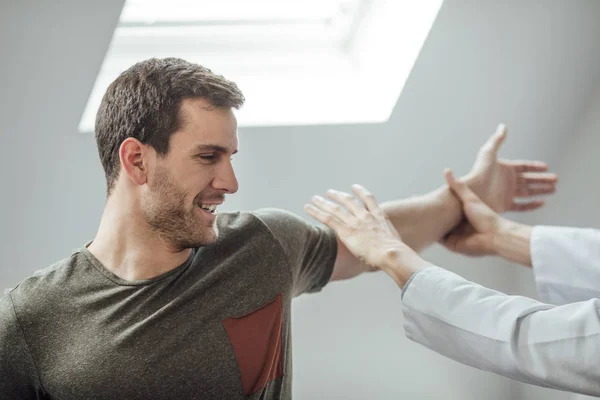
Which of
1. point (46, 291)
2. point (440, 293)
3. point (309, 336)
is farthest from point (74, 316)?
point (309, 336)

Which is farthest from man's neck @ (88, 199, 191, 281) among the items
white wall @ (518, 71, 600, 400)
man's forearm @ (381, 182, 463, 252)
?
white wall @ (518, 71, 600, 400)

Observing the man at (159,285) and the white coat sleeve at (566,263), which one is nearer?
the man at (159,285)

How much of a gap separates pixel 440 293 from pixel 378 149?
77 centimetres

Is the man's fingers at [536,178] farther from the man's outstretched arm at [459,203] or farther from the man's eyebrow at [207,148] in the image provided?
the man's eyebrow at [207,148]

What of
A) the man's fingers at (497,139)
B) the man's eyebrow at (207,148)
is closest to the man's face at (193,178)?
the man's eyebrow at (207,148)

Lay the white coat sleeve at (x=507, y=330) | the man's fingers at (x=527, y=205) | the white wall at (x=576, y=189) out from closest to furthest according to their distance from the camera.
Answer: the white coat sleeve at (x=507, y=330) < the man's fingers at (x=527, y=205) < the white wall at (x=576, y=189)

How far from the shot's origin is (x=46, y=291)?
4.53 ft

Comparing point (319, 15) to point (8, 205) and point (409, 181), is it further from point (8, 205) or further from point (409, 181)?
point (8, 205)

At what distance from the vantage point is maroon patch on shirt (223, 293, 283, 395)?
4.77 ft

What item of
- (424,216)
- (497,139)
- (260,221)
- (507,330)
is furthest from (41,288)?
(497,139)

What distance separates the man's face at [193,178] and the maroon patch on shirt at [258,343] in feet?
0.63

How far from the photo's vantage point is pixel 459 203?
201 cm

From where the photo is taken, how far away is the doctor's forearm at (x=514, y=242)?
189 centimetres

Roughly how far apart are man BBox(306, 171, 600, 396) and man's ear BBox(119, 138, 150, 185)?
470 millimetres
